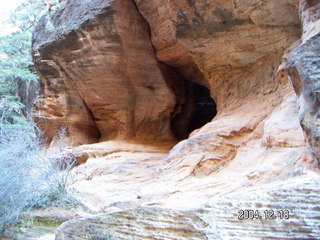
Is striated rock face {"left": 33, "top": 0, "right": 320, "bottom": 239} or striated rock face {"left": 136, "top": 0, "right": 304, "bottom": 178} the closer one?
striated rock face {"left": 33, "top": 0, "right": 320, "bottom": 239}

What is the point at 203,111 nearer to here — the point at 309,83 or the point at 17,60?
the point at 309,83

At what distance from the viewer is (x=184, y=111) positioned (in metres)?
8.75

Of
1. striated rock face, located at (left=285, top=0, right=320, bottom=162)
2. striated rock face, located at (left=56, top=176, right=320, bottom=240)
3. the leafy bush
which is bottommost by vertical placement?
the leafy bush

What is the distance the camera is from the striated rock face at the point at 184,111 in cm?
262

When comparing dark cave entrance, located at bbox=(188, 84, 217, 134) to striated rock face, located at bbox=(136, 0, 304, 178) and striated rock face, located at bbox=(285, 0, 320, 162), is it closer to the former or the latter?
striated rock face, located at bbox=(136, 0, 304, 178)

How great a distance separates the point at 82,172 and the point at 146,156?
135 cm

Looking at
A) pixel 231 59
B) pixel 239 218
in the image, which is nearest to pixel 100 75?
pixel 231 59

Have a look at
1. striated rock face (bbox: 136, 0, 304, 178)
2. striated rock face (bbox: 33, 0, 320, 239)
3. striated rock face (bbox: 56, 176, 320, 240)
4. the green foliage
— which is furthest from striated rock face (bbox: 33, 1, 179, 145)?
striated rock face (bbox: 56, 176, 320, 240)

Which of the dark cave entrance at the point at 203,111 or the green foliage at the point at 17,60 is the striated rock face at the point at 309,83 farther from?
the green foliage at the point at 17,60

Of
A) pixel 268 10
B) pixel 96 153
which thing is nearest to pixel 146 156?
pixel 96 153

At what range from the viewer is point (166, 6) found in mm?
6223

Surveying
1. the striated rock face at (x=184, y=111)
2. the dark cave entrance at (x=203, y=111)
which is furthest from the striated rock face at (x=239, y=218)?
the dark cave entrance at (x=203, y=111)

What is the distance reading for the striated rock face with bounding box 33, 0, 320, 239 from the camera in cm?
262

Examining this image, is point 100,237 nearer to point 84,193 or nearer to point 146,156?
point 84,193
